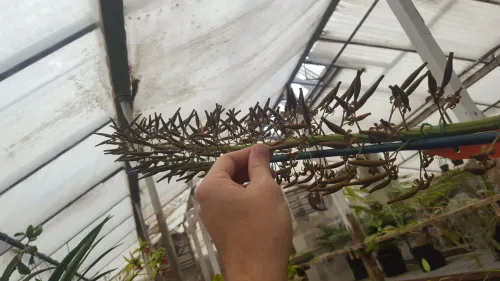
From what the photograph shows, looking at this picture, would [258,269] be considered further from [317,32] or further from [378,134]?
[317,32]

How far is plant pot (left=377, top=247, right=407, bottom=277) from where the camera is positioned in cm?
355

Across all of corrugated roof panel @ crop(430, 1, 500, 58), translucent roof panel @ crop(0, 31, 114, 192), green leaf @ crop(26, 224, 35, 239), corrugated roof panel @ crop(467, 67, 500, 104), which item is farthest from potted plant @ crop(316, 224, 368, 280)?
green leaf @ crop(26, 224, 35, 239)

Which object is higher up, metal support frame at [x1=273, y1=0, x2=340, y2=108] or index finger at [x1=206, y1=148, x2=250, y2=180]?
metal support frame at [x1=273, y1=0, x2=340, y2=108]

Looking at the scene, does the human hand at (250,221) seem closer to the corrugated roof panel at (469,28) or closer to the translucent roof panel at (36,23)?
the translucent roof panel at (36,23)

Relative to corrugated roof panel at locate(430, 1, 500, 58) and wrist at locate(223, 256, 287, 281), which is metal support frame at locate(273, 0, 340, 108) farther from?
wrist at locate(223, 256, 287, 281)

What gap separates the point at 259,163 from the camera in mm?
583

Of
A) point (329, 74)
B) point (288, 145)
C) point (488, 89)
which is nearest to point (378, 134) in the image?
point (288, 145)

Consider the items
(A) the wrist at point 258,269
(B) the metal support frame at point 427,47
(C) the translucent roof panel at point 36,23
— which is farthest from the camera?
(B) the metal support frame at point 427,47

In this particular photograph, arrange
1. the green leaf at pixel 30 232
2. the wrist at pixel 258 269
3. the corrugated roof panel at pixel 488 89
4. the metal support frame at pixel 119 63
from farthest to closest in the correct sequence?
the corrugated roof panel at pixel 488 89 → the metal support frame at pixel 119 63 → the green leaf at pixel 30 232 → the wrist at pixel 258 269

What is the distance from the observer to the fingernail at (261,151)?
1.95 feet

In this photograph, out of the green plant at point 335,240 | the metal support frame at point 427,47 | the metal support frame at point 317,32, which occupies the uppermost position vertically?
the metal support frame at point 317,32

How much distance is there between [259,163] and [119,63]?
2.28 metres

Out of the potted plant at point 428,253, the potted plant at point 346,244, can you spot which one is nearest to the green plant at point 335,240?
the potted plant at point 346,244

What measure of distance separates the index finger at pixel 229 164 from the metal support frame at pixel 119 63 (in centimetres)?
123
